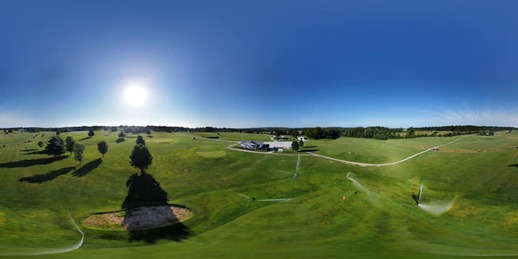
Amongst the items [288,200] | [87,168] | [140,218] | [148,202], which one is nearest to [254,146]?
[87,168]

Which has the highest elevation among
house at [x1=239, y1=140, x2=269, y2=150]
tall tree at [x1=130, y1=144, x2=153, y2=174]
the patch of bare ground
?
house at [x1=239, y1=140, x2=269, y2=150]

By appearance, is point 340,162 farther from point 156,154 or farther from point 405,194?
point 156,154

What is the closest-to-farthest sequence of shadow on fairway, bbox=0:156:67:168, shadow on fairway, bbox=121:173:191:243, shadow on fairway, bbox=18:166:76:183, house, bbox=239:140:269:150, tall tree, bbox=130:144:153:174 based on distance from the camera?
1. shadow on fairway, bbox=121:173:191:243
2. shadow on fairway, bbox=18:166:76:183
3. tall tree, bbox=130:144:153:174
4. shadow on fairway, bbox=0:156:67:168
5. house, bbox=239:140:269:150

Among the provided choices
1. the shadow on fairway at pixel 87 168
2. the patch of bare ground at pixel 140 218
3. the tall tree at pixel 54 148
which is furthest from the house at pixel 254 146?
the tall tree at pixel 54 148

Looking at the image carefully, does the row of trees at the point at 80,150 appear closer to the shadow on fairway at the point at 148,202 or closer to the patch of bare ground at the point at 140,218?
the shadow on fairway at the point at 148,202

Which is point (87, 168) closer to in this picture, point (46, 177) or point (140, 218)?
point (46, 177)

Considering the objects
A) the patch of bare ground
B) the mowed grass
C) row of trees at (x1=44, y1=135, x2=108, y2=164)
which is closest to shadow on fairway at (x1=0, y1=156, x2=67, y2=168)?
the mowed grass

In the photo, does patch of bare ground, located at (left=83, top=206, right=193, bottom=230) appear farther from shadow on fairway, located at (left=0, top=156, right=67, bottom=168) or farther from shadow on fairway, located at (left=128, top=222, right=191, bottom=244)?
shadow on fairway, located at (left=0, top=156, right=67, bottom=168)
